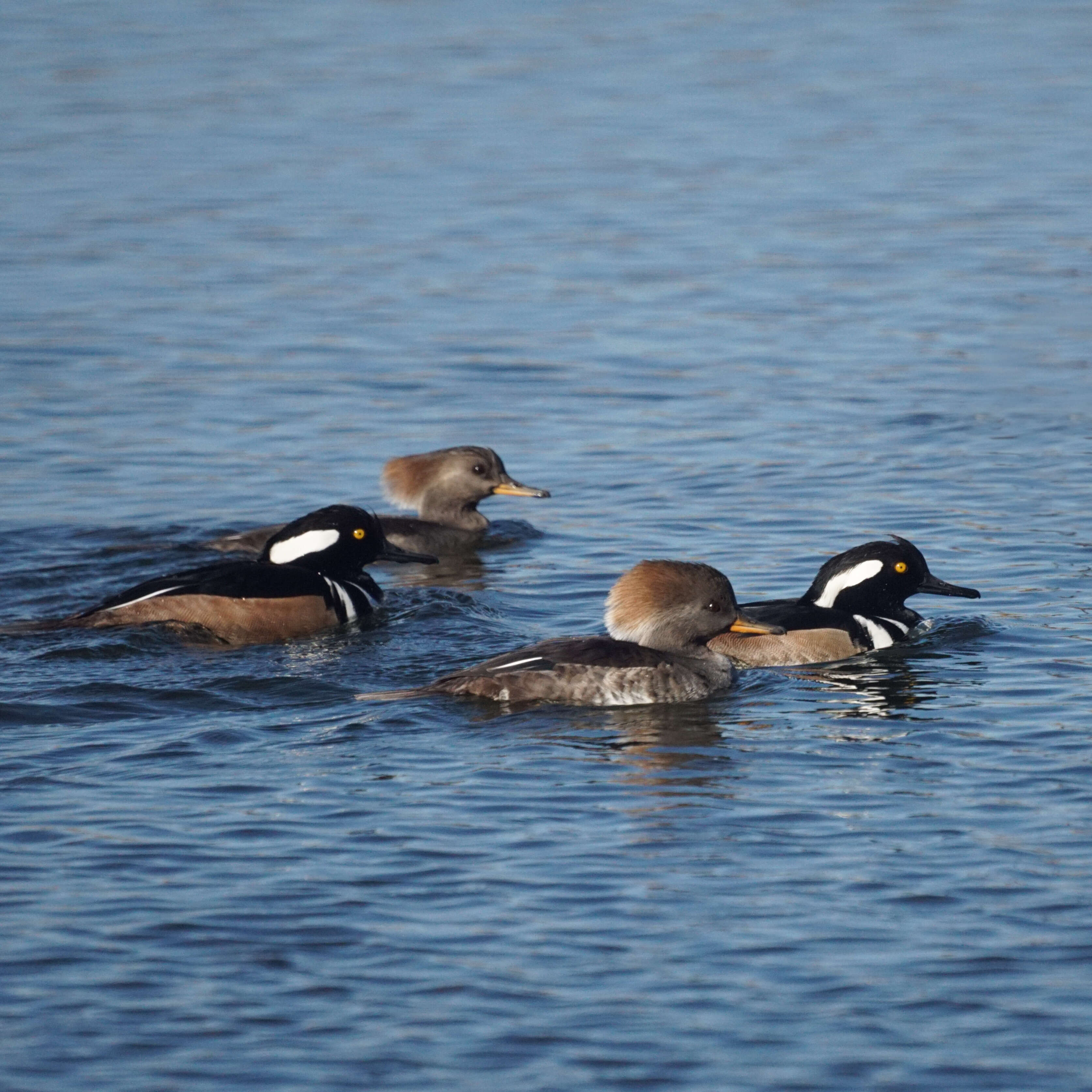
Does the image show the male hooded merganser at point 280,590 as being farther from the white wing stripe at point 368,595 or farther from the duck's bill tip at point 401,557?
the duck's bill tip at point 401,557

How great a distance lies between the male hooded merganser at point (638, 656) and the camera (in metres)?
9.64

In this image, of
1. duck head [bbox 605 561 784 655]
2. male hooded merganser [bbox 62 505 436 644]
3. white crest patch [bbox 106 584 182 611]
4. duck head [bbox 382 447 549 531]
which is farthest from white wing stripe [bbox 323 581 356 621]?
duck head [bbox 382 447 549 531]

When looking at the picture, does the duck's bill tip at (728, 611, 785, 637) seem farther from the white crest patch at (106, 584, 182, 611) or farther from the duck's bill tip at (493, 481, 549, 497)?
the duck's bill tip at (493, 481, 549, 497)

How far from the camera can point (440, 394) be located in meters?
17.6

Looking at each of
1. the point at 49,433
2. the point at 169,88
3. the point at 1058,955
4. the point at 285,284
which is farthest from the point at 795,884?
the point at 169,88

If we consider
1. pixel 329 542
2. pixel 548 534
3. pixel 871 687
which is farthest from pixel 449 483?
pixel 871 687

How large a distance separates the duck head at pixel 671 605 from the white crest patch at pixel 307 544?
273 centimetres

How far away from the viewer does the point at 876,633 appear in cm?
1105

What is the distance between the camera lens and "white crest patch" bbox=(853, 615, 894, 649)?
1101 cm

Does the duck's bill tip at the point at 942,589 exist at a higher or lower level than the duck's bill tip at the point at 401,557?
lower

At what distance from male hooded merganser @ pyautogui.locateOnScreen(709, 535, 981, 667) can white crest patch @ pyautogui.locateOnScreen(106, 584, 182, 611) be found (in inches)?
125

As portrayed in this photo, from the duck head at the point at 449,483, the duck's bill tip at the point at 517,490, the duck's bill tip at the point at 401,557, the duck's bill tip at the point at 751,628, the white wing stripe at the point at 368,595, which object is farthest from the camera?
the duck head at the point at 449,483

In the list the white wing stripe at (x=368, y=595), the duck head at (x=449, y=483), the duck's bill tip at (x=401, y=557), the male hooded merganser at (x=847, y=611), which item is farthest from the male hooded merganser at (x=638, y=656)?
the duck head at (x=449, y=483)

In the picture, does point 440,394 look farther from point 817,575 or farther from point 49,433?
point 817,575
